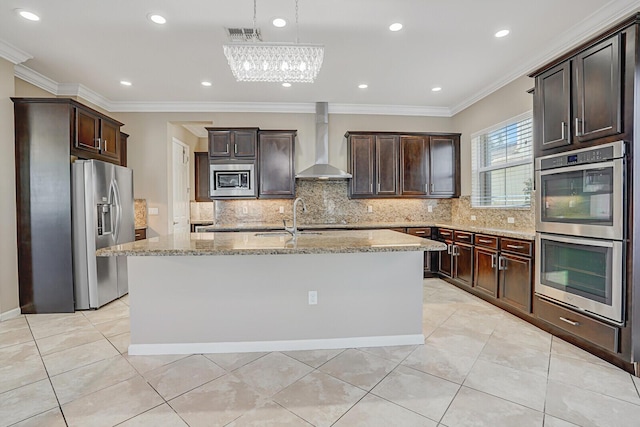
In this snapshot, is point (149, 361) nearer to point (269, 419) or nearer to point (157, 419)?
point (157, 419)

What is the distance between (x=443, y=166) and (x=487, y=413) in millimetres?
4099

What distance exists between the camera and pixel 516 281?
3279 mm

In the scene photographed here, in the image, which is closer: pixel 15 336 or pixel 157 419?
pixel 157 419

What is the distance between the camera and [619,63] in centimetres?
218

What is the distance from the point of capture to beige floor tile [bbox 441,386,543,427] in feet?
5.58

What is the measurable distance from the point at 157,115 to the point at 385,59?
146 inches

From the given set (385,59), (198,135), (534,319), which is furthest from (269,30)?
(198,135)

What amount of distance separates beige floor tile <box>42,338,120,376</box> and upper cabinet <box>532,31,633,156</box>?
413 centimetres

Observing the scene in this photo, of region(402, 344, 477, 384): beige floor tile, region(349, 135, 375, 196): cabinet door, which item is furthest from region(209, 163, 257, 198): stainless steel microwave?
region(402, 344, 477, 384): beige floor tile

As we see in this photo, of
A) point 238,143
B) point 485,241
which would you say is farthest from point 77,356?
point 485,241

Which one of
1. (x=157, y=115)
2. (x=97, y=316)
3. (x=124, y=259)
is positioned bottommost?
(x=97, y=316)

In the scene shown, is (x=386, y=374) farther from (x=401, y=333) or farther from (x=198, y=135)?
(x=198, y=135)

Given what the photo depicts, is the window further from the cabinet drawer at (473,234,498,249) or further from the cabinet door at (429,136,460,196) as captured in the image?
the cabinet drawer at (473,234,498,249)

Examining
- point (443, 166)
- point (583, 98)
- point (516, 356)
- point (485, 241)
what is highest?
point (583, 98)
